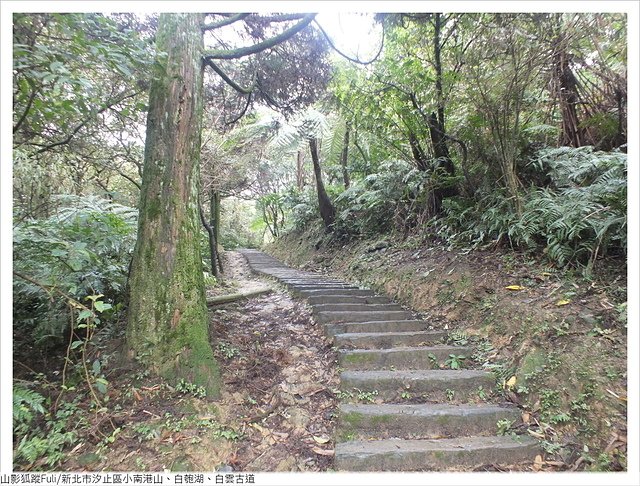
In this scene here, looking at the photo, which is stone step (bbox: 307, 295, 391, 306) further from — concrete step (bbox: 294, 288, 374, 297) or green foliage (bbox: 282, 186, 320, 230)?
green foliage (bbox: 282, 186, 320, 230)

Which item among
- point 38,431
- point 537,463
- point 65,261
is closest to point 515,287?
point 537,463

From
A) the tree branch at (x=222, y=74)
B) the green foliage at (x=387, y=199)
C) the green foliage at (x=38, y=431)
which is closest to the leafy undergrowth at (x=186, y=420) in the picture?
the green foliage at (x=38, y=431)

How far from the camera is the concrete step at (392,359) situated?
3.38 meters

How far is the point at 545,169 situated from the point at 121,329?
5653mm

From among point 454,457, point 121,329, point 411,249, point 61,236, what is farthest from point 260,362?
point 411,249

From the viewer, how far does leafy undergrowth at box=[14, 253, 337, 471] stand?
7.47 feet

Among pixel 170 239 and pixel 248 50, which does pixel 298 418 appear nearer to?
pixel 170 239

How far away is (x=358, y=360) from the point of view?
134 inches

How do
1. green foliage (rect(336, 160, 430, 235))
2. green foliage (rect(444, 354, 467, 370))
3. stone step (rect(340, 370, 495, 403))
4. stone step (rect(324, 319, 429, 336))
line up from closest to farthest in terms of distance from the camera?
stone step (rect(340, 370, 495, 403)), green foliage (rect(444, 354, 467, 370)), stone step (rect(324, 319, 429, 336)), green foliage (rect(336, 160, 430, 235))

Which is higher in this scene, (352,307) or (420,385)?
(352,307)

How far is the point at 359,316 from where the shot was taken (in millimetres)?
4324

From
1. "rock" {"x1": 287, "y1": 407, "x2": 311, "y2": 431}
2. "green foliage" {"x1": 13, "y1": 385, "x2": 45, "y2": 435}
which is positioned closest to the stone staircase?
"rock" {"x1": 287, "y1": 407, "x2": 311, "y2": 431}

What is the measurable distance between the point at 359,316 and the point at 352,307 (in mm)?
374

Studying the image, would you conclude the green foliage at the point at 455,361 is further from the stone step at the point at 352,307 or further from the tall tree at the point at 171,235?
the tall tree at the point at 171,235
